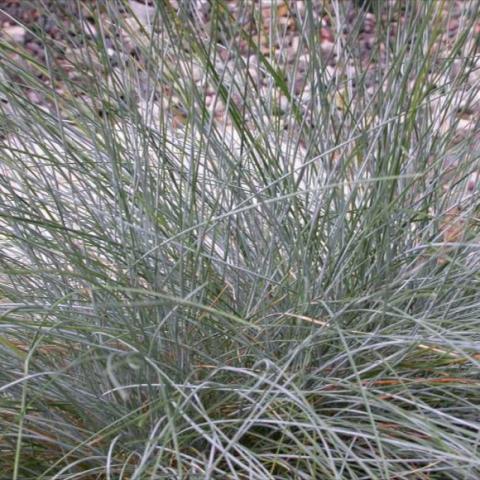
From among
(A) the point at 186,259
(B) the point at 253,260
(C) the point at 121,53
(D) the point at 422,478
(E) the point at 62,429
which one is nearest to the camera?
(D) the point at 422,478

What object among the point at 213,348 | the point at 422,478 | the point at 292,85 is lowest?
the point at 422,478

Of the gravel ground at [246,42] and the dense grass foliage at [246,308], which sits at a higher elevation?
the gravel ground at [246,42]

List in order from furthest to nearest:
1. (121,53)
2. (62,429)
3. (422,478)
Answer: (121,53), (62,429), (422,478)

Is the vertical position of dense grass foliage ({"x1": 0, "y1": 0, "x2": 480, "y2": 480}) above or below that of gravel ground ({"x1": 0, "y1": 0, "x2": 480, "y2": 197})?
below

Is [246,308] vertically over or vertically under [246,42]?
under

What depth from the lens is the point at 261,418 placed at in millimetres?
1139

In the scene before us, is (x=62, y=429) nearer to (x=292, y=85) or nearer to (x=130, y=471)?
(x=130, y=471)

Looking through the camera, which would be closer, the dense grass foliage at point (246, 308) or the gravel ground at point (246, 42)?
the dense grass foliage at point (246, 308)

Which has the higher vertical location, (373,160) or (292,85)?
(292,85)

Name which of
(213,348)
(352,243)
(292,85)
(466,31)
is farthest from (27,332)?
(466,31)

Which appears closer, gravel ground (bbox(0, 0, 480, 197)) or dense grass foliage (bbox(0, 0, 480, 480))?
dense grass foliage (bbox(0, 0, 480, 480))

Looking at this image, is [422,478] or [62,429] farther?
[62,429]

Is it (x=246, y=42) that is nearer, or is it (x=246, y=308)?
(x=246, y=308)

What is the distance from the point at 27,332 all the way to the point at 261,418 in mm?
367
